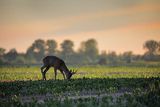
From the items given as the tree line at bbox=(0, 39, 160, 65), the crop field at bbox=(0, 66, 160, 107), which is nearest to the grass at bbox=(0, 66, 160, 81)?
the crop field at bbox=(0, 66, 160, 107)

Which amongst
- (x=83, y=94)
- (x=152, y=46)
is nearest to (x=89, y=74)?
(x=83, y=94)

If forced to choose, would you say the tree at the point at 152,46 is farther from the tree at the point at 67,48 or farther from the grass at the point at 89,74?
the grass at the point at 89,74

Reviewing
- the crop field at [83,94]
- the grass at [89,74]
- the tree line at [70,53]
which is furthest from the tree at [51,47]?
the crop field at [83,94]

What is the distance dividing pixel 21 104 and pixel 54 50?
128 metres

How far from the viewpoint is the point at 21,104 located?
20094mm

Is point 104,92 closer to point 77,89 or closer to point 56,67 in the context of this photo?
point 77,89

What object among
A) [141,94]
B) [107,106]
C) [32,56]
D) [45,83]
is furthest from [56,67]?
[32,56]

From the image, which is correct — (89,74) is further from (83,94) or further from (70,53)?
(70,53)

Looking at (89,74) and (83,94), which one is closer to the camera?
(83,94)

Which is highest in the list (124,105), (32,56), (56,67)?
(32,56)

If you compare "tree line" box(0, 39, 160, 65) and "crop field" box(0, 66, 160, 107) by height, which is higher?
"tree line" box(0, 39, 160, 65)

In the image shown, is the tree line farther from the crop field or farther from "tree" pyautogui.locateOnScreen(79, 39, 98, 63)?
the crop field

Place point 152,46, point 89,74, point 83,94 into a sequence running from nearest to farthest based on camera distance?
point 83,94 → point 89,74 → point 152,46

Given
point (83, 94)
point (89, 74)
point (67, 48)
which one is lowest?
point (83, 94)
